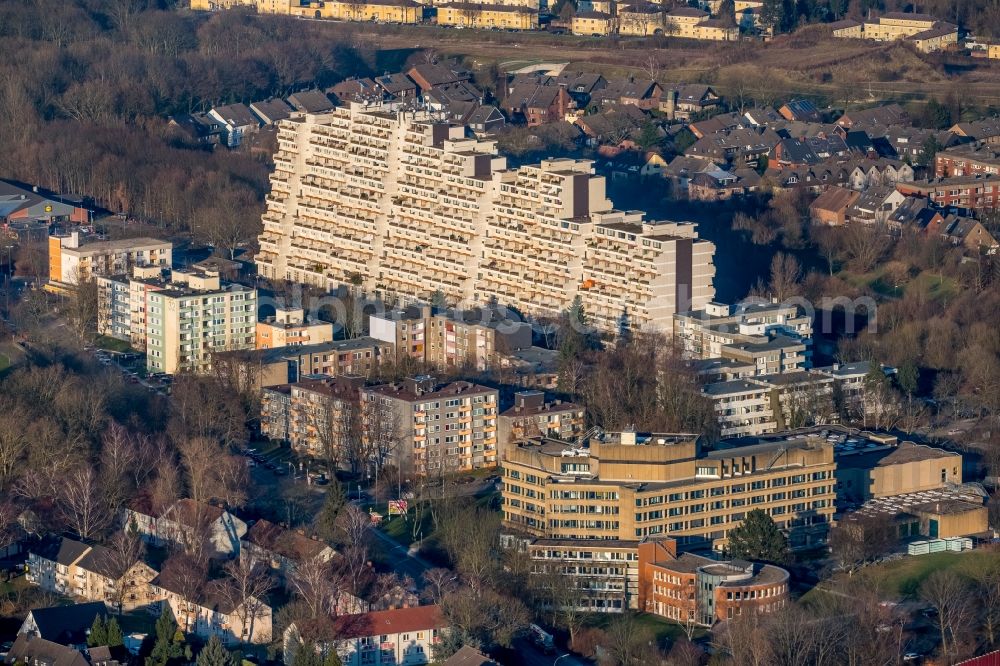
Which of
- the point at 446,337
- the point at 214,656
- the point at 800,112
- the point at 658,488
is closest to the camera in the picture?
the point at 214,656

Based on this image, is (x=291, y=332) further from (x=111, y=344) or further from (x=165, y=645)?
(x=165, y=645)

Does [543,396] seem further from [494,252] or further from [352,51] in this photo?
[352,51]

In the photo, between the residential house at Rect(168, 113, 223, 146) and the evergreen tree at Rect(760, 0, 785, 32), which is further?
the evergreen tree at Rect(760, 0, 785, 32)

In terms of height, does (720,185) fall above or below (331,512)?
above

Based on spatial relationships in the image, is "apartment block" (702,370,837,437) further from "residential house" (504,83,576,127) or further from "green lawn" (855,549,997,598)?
"residential house" (504,83,576,127)

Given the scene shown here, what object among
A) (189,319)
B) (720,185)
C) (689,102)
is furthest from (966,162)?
(189,319)

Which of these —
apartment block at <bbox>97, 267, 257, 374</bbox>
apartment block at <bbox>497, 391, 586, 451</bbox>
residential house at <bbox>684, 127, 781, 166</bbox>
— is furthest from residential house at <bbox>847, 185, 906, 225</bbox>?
apartment block at <bbox>497, 391, 586, 451</bbox>
